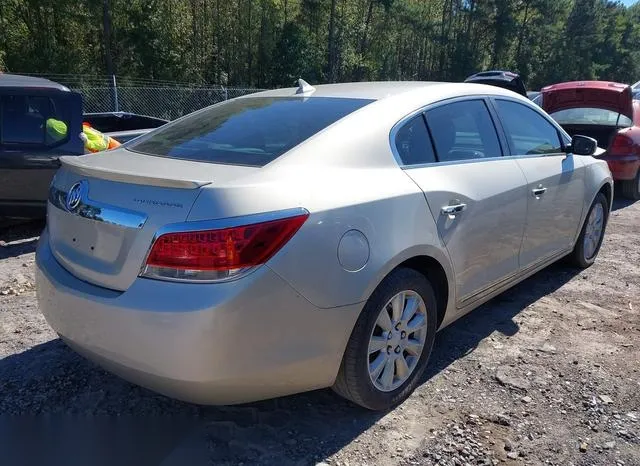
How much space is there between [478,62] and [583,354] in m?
45.6

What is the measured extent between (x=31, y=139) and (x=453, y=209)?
4448 mm

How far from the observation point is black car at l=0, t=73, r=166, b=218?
18.2 feet

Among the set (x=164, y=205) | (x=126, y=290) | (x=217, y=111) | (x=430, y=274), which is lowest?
(x=430, y=274)

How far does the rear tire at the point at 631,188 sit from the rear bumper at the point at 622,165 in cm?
26

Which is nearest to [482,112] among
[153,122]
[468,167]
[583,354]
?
[468,167]

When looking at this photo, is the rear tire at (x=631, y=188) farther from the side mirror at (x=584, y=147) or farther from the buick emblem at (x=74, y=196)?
the buick emblem at (x=74, y=196)

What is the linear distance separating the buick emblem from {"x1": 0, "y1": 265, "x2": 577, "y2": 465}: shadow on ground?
3.50ft

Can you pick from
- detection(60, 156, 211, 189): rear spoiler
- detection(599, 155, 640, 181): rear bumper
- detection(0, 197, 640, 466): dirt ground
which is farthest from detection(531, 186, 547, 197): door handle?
detection(599, 155, 640, 181): rear bumper

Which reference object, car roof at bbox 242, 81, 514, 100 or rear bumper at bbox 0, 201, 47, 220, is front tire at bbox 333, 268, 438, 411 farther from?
rear bumper at bbox 0, 201, 47, 220

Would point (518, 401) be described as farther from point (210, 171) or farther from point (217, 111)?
point (217, 111)

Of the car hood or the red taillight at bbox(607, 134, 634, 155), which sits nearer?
the red taillight at bbox(607, 134, 634, 155)

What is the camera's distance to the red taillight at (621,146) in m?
8.05

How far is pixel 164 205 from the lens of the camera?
90.0 inches

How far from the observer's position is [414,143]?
314 cm
